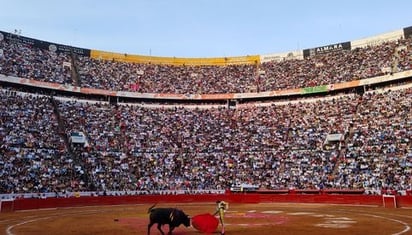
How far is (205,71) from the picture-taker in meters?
68.2

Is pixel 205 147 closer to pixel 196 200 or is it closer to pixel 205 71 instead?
pixel 196 200

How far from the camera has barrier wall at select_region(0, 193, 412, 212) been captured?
112 ft

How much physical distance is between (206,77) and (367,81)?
24.6 m

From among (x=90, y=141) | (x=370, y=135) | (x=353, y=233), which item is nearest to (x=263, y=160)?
(x=370, y=135)

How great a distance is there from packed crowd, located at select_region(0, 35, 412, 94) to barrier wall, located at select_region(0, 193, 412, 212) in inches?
790

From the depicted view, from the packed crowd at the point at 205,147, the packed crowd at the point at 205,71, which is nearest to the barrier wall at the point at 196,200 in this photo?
the packed crowd at the point at 205,147

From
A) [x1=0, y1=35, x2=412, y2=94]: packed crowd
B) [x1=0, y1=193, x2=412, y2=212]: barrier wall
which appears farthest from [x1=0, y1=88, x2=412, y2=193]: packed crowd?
[x1=0, y1=35, x2=412, y2=94]: packed crowd

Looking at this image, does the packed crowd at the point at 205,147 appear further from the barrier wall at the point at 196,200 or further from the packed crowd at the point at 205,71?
the packed crowd at the point at 205,71

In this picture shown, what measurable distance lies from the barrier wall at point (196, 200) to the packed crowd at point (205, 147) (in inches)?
79.3

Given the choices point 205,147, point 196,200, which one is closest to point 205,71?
point 205,147

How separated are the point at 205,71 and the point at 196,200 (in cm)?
2912

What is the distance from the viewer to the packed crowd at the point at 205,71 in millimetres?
53469

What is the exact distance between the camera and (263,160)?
4834 cm

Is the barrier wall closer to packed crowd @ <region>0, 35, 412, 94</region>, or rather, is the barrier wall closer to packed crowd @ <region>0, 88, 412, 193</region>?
packed crowd @ <region>0, 88, 412, 193</region>
